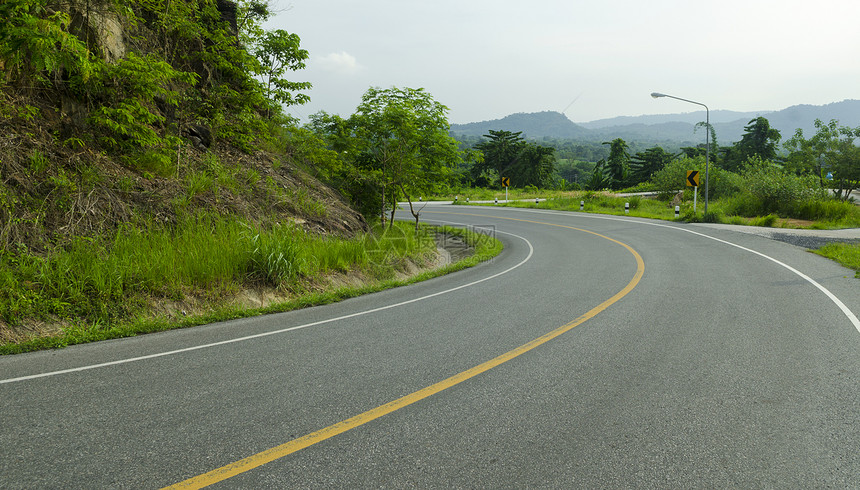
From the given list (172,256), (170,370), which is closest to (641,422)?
(170,370)

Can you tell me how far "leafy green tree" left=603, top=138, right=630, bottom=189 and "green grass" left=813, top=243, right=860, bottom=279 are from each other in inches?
2850

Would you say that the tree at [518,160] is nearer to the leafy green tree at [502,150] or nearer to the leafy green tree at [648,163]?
the leafy green tree at [502,150]

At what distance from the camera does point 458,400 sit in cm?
416

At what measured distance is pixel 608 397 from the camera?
14.0 ft

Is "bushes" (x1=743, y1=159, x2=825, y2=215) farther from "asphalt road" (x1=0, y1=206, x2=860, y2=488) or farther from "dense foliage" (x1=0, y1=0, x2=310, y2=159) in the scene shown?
"dense foliage" (x1=0, y1=0, x2=310, y2=159)

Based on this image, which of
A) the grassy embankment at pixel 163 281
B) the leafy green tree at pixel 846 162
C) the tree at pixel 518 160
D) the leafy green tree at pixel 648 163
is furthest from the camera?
the leafy green tree at pixel 648 163

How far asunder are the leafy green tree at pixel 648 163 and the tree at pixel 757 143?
9.65 metres

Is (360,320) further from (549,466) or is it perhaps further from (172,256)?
(549,466)

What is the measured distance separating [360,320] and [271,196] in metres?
6.26

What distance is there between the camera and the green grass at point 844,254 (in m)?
11.7

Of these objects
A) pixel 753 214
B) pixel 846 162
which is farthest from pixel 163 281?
pixel 846 162

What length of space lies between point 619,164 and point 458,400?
8834cm

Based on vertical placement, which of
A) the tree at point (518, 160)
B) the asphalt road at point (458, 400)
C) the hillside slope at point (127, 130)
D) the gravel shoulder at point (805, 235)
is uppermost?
the tree at point (518, 160)

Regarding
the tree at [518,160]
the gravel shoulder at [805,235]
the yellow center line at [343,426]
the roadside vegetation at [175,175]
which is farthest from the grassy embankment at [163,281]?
the tree at [518,160]
